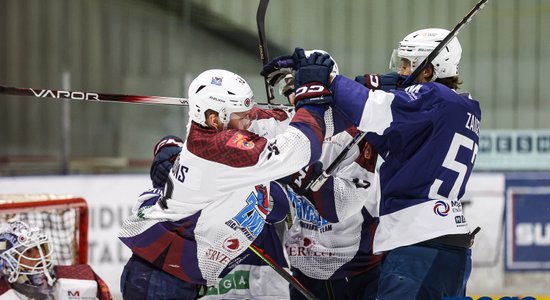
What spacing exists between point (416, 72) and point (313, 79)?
1.07 ft

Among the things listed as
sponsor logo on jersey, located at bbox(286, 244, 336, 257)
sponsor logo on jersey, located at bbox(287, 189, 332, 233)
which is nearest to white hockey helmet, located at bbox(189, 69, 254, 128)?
sponsor logo on jersey, located at bbox(287, 189, 332, 233)

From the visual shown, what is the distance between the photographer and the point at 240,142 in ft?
9.09

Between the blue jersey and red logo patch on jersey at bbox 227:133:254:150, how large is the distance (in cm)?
26

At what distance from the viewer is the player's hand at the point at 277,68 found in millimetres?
2854

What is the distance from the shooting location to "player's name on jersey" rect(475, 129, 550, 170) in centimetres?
621

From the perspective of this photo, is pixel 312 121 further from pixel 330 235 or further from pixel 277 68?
pixel 330 235

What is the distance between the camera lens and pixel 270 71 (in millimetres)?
2912

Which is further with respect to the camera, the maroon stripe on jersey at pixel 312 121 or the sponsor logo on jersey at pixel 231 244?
the sponsor logo on jersey at pixel 231 244

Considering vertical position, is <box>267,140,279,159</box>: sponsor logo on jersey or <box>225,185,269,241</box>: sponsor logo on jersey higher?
<box>267,140,279,159</box>: sponsor logo on jersey

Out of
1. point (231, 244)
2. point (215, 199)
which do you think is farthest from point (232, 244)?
point (215, 199)

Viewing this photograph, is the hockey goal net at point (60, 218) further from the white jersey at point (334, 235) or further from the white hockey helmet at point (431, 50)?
the white hockey helmet at point (431, 50)

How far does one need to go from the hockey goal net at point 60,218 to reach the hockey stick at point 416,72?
1.30 meters

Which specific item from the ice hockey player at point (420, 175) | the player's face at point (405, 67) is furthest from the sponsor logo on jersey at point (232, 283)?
the player's face at point (405, 67)

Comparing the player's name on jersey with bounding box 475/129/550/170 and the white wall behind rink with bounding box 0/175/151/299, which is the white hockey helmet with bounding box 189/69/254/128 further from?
the player's name on jersey with bounding box 475/129/550/170
